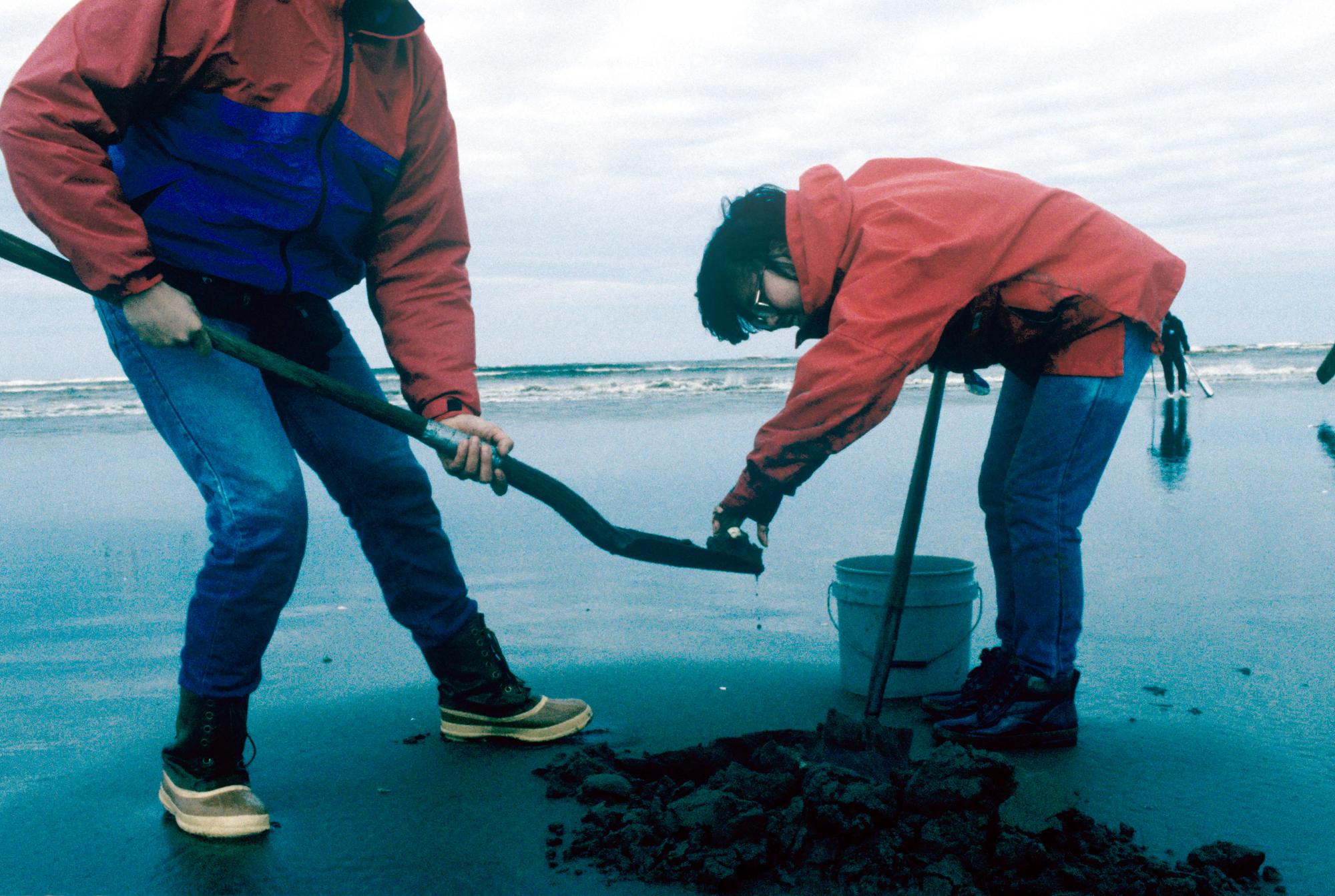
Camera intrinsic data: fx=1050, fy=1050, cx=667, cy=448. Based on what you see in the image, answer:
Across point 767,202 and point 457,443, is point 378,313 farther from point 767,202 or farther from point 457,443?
point 767,202

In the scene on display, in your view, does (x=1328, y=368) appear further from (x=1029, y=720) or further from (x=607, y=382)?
(x=607, y=382)

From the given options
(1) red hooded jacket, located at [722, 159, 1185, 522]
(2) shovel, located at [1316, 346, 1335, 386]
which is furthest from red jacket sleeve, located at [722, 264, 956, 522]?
(2) shovel, located at [1316, 346, 1335, 386]

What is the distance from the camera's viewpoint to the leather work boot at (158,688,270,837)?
2.38 m

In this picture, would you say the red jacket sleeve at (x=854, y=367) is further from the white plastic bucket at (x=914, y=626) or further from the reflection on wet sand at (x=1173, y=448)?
the reflection on wet sand at (x=1173, y=448)

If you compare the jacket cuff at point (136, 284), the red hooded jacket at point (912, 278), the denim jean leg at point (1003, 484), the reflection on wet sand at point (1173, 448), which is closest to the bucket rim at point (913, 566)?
the denim jean leg at point (1003, 484)

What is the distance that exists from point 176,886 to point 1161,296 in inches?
109

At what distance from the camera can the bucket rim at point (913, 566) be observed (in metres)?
3.23

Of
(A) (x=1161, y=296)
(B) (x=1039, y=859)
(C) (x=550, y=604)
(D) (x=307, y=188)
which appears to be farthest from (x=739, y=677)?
(D) (x=307, y=188)

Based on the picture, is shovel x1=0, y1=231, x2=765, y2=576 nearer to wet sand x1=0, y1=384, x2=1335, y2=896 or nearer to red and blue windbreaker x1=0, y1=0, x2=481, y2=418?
red and blue windbreaker x1=0, y1=0, x2=481, y2=418

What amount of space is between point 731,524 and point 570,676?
1021 mm

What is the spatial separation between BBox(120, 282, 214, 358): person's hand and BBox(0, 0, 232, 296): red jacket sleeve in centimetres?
3

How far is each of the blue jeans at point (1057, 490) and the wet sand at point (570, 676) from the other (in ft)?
1.10

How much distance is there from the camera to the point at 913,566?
352cm

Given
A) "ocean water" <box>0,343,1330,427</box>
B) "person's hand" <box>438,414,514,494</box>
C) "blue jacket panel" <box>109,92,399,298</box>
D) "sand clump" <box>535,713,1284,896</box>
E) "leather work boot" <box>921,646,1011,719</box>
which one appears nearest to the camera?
"sand clump" <box>535,713,1284,896</box>
